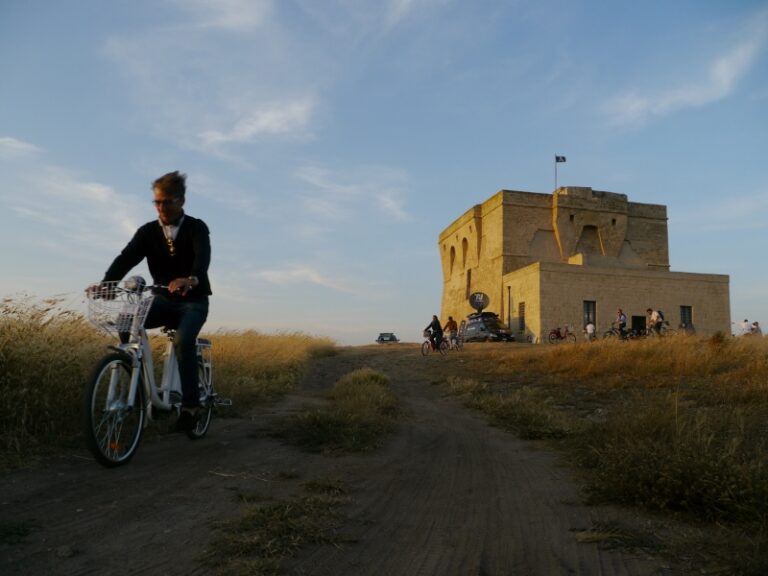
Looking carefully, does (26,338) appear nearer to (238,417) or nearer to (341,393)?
(238,417)

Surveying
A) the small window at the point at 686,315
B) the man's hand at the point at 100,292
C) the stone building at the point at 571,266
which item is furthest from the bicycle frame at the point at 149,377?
the small window at the point at 686,315

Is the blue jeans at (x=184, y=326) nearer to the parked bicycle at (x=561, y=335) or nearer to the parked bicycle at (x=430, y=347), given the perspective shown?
the parked bicycle at (x=430, y=347)

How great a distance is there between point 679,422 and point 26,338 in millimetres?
5677

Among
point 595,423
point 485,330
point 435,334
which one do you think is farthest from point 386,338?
point 595,423

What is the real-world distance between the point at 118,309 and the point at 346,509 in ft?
7.55

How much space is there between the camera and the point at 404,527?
2.88 meters

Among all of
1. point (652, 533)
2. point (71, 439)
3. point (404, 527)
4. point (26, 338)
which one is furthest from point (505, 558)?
point (26, 338)

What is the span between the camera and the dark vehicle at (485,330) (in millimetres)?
34403

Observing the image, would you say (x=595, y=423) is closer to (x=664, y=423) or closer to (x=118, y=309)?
(x=664, y=423)

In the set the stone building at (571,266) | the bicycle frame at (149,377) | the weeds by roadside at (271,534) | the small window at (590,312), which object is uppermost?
the stone building at (571,266)

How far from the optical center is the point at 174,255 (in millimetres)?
4684

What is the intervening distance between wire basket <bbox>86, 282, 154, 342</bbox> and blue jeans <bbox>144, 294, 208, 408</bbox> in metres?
0.18

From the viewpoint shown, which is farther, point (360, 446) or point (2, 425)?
point (360, 446)

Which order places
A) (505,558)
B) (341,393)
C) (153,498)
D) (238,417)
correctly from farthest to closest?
(341,393) < (238,417) < (153,498) < (505,558)
